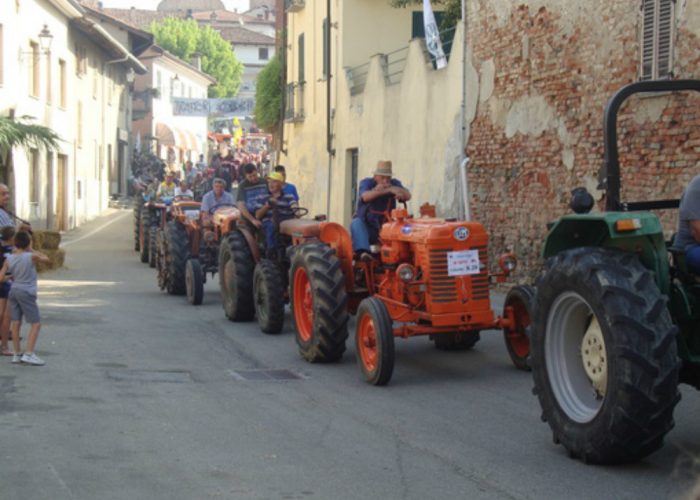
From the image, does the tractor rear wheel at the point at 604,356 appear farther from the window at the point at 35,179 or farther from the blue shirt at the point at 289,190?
the window at the point at 35,179

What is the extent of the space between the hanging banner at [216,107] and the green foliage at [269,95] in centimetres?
1286

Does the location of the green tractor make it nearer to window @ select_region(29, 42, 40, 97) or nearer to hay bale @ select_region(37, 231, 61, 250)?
hay bale @ select_region(37, 231, 61, 250)

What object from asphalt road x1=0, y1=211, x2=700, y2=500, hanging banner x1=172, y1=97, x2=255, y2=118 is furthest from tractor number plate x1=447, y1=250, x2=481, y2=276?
hanging banner x1=172, y1=97, x2=255, y2=118

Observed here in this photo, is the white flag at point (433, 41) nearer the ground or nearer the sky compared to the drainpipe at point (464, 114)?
nearer the sky

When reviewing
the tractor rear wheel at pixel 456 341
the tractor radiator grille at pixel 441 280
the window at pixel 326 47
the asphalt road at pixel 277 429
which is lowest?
the asphalt road at pixel 277 429

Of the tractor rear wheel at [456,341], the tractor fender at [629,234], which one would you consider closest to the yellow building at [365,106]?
the tractor rear wheel at [456,341]

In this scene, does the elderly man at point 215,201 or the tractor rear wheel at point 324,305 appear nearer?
the tractor rear wheel at point 324,305

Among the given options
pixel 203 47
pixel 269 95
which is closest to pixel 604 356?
pixel 269 95

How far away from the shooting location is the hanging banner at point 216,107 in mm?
53062

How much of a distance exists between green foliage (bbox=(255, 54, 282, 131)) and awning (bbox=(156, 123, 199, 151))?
2864cm

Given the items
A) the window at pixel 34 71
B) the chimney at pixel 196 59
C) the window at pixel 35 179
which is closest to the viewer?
the window at pixel 34 71

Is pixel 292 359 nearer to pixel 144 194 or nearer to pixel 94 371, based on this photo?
pixel 94 371

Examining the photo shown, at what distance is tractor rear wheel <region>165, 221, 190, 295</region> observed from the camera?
16953 millimetres

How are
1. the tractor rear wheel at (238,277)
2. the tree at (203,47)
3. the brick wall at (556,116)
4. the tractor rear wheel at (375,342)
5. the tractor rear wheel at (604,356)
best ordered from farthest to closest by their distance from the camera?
1. the tree at (203,47)
2. the tractor rear wheel at (238,277)
3. the brick wall at (556,116)
4. the tractor rear wheel at (375,342)
5. the tractor rear wheel at (604,356)
